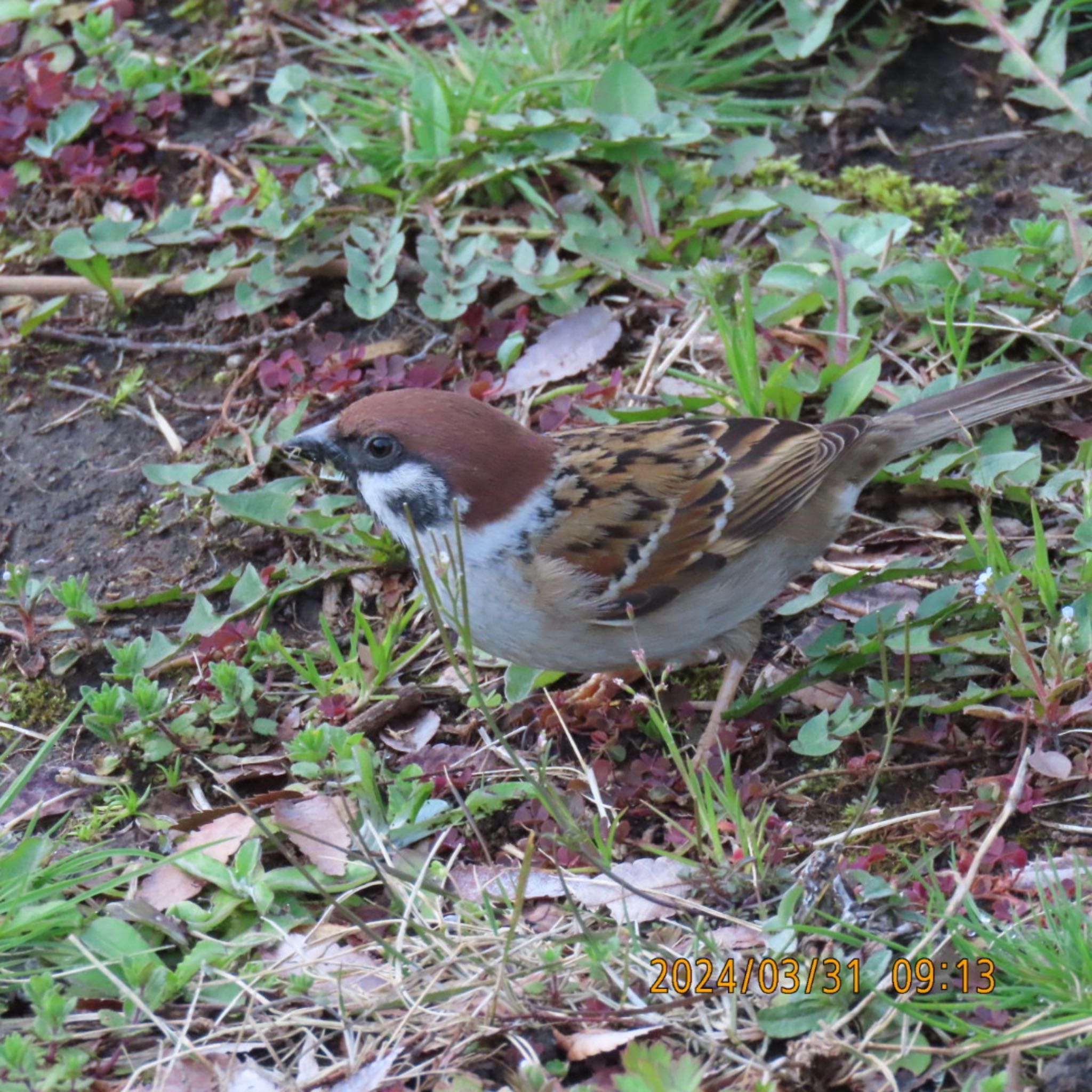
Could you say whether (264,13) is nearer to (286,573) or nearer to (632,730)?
(286,573)

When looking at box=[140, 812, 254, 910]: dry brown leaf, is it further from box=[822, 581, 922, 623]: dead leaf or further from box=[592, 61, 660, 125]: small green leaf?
box=[592, 61, 660, 125]: small green leaf

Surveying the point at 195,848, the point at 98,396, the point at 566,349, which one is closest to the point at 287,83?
the point at 98,396

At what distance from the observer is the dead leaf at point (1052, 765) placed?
131 inches

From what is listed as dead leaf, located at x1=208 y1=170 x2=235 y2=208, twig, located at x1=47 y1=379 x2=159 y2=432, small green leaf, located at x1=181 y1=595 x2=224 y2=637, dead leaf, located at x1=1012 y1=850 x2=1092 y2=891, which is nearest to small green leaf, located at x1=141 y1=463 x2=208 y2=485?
twig, located at x1=47 y1=379 x2=159 y2=432

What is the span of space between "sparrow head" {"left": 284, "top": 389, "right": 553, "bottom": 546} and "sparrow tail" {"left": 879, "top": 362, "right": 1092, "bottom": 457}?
1193mm

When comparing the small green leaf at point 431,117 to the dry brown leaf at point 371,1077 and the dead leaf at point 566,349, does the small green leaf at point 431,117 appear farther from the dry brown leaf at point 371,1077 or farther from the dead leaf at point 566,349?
the dry brown leaf at point 371,1077

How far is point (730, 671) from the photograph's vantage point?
3945 mm

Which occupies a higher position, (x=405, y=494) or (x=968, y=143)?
(x=405, y=494)

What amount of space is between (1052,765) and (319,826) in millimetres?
1846

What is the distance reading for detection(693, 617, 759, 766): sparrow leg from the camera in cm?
380

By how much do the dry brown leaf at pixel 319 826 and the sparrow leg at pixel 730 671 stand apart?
0.99 m

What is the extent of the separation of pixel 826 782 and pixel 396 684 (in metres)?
1.29

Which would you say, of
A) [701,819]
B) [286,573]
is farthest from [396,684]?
[701,819]

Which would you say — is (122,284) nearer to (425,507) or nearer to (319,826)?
(425,507)
